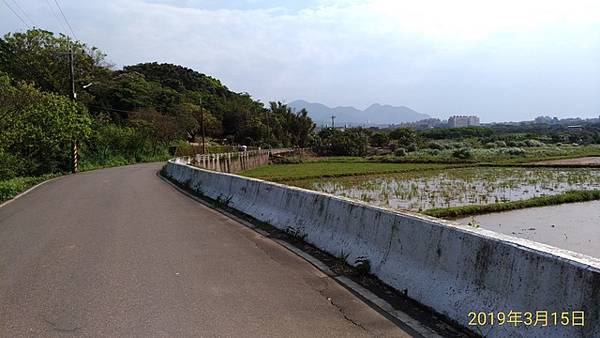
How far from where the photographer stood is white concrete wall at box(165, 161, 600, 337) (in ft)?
13.2

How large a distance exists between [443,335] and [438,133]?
119m

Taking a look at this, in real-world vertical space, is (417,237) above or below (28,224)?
above

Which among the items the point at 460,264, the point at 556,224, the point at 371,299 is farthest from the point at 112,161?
the point at 460,264

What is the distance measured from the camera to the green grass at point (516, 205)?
15281 mm

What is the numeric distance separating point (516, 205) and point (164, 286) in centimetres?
1367

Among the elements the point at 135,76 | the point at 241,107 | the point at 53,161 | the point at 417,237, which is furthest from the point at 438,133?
the point at 417,237

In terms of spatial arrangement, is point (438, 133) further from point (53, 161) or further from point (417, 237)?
point (417, 237)

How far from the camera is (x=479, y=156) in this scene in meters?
50.5

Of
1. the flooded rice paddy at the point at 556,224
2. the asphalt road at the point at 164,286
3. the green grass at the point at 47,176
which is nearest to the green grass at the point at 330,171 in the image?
the green grass at the point at 47,176

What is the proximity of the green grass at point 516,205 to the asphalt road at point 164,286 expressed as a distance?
684cm

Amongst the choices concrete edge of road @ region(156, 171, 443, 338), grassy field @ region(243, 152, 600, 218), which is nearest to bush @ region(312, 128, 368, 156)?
grassy field @ region(243, 152, 600, 218)

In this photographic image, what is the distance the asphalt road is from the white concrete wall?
657 millimetres

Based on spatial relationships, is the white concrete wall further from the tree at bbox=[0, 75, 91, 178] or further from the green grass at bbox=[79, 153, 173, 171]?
the green grass at bbox=[79, 153, 173, 171]

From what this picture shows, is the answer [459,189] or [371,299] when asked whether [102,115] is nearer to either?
[459,189]
